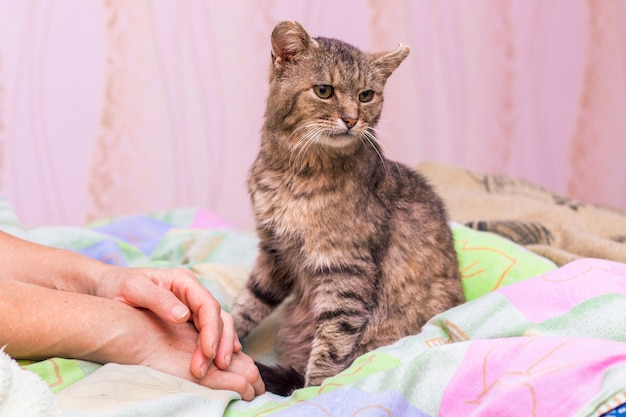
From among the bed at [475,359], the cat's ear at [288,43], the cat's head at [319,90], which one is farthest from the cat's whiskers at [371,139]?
the bed at [475,359]

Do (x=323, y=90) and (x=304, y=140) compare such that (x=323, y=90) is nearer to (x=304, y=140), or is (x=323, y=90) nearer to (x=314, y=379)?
(x=304, y=140)

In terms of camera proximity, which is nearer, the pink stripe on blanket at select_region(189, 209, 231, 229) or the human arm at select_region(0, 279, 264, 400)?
the human arm at select_region(0, 279, 264, 400)

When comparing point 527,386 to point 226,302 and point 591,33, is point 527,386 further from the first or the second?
point 591,33

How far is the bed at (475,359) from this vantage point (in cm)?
86

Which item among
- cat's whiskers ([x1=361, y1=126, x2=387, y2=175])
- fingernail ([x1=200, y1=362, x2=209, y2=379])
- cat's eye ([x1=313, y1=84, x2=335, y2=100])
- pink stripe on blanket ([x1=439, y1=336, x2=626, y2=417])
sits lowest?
fingernail ([x1=200, y1=362, x2=209, y2=379])

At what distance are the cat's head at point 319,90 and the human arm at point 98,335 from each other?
47 cm

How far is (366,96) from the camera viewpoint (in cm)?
143

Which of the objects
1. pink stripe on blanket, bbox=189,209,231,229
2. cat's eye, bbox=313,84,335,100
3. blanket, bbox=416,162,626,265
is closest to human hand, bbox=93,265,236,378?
cat's eye, bbox=313,84,335,100

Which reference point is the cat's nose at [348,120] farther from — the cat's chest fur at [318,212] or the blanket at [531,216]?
the blanket at [531,216]

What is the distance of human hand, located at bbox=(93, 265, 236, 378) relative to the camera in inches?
43.8

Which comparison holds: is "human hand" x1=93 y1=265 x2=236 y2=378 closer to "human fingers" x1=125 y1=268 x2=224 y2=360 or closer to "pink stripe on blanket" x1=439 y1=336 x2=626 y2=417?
"human fingers" x1=125 y1=268 x2=224 y2=360

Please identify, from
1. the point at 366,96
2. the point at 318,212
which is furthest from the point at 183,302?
the point at 366,96

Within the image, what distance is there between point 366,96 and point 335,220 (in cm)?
28

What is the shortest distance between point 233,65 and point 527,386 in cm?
231
